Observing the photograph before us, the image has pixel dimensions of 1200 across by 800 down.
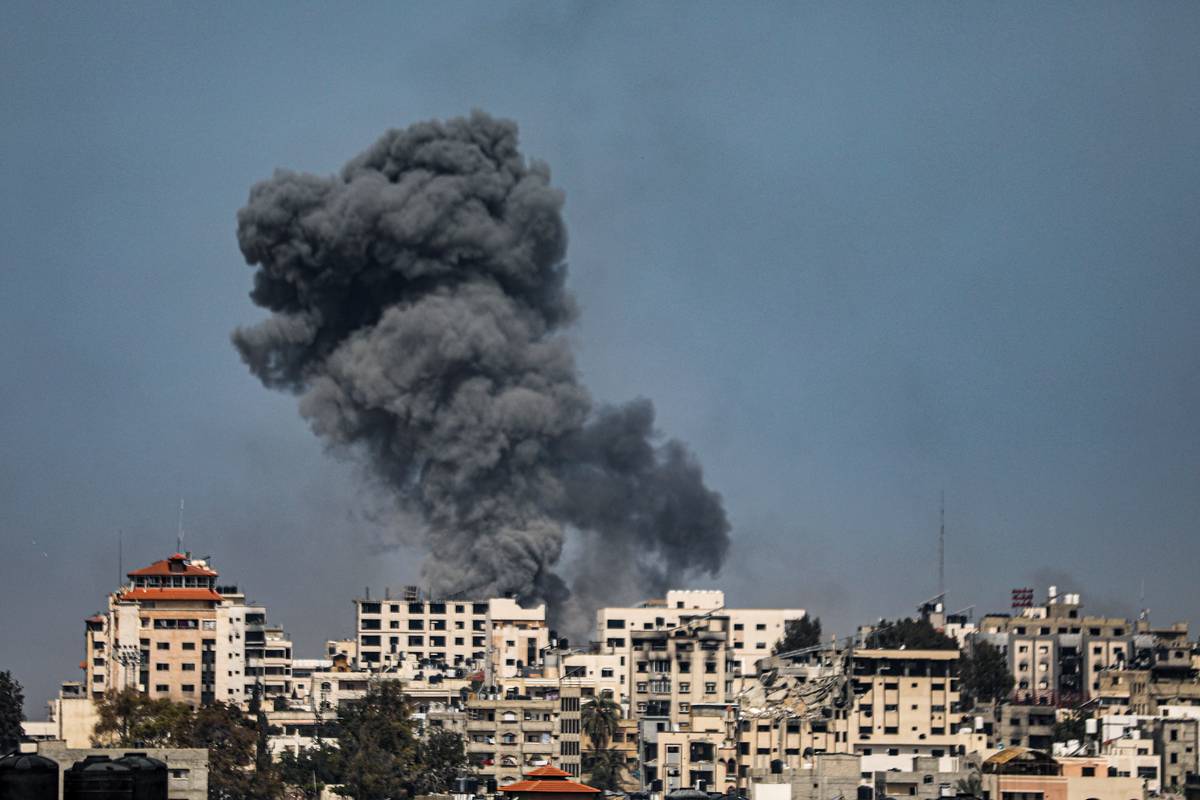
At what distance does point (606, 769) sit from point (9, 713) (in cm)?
2109

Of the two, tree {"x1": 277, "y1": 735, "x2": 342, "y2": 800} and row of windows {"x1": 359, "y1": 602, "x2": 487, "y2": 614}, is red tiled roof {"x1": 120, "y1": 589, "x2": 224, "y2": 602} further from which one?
row of windows {"x1": 359, "y1": 602, "x2": 487, "y2": 614}

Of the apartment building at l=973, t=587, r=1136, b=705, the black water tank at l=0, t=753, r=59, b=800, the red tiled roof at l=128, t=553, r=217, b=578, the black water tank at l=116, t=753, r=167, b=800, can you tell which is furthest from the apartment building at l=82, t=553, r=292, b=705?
the black water tank at l=0, t=753, r=59, b=800

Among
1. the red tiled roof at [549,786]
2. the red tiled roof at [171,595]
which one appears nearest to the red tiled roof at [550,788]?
the red tiled roof at [549,786]

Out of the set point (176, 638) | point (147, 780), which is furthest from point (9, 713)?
point (147, 780)

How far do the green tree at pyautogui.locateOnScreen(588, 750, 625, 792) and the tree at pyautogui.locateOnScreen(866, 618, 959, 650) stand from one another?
1749 cm

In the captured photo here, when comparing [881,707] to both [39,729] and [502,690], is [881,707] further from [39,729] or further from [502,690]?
[39,729]

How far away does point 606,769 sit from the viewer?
3656 inches

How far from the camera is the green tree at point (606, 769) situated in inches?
3622

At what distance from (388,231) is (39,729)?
4002cm

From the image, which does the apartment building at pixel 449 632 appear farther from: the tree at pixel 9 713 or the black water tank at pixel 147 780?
the black water tank at pixel 147 780

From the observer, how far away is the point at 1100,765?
7681 cm

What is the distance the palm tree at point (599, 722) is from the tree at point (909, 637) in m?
15.9

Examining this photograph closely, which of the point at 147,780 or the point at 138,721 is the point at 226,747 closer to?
the point at 138,721

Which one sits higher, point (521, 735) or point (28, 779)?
point (28, 779)
